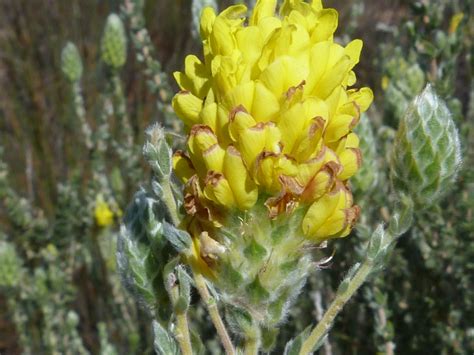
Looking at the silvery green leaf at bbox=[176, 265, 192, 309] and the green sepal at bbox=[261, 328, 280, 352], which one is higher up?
the silvery green leaf at bbox=[176, 265, 192, 309]

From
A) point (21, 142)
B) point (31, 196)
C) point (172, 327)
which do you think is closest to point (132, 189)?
point (31, 196)

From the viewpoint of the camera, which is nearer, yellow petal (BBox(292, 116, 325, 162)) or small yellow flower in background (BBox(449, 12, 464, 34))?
yellow petal (BBox(292, 116, 325, 162))

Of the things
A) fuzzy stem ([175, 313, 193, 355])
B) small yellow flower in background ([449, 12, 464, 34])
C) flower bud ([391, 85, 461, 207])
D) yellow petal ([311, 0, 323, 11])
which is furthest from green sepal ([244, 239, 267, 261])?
small yellow flower in background ([449, 12, 464, 34])

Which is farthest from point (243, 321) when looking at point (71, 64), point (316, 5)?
point (71, 64)

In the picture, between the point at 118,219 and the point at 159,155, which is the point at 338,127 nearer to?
the point at 159,155

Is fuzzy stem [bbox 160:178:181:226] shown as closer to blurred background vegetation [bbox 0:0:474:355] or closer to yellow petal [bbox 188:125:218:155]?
yellow petal [bbox 188:125:218:155]

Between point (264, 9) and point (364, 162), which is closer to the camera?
point (264, 9)

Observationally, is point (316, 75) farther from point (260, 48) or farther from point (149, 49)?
point (149, 49)
